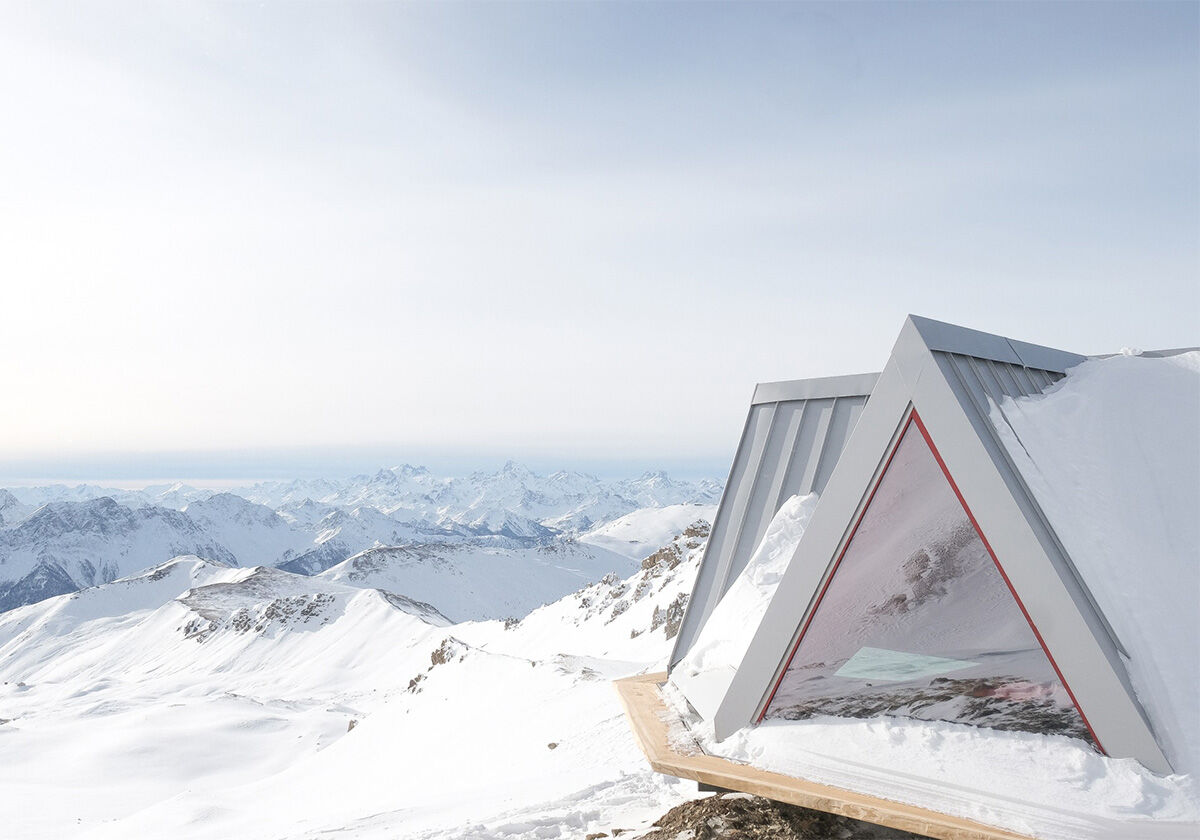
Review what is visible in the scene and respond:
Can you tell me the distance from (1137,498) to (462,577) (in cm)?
16812

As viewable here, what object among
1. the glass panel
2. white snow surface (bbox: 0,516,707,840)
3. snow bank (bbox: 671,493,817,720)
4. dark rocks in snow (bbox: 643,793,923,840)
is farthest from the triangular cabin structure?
white snow surface (bbox: 0,516,707,840)

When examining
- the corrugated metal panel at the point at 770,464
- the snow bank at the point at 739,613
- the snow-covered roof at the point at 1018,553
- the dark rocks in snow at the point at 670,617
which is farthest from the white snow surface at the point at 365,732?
the snow-covered roof at the point at 1018,553

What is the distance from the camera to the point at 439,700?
2405 cm

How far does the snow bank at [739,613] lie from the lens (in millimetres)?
6168

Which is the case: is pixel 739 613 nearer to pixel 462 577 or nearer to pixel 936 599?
pixel 936 599

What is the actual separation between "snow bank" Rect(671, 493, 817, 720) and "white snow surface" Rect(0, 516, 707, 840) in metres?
1.26

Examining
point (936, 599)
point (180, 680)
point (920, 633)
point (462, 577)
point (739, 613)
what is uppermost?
point (936, 599)

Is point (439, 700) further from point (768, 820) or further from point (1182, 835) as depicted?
point (1182, 835)

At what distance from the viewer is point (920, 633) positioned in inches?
184

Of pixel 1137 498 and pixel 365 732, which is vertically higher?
pixel 1137 498

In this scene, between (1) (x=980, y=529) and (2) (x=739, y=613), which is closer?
(1) (x=980, y=529)

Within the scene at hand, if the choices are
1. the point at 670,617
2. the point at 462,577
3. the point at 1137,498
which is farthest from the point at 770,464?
the point at 462,577

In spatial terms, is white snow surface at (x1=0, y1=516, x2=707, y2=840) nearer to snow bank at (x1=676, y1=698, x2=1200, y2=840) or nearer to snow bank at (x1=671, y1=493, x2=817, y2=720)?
snow bank at (x1=671, y1=493, x2=817, y2=720)

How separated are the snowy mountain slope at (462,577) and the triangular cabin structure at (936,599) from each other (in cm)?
15031
